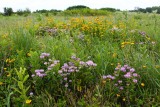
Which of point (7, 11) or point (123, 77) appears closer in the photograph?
point (123, 77)

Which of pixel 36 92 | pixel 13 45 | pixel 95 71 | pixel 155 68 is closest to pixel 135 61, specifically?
pixel 155 68

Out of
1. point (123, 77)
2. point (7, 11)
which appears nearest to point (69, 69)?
point (123, 77)

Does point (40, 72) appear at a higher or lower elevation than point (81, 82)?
higher

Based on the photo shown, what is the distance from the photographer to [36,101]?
2699 mm

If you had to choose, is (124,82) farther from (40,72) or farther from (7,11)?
(7,11)

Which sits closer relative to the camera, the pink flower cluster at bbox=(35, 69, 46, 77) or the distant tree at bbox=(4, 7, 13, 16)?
the pink flower cluster at bbox=(35, 69, 46, 77)

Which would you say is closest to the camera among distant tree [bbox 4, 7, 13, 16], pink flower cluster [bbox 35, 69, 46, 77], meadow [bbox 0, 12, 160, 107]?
meadow [bbox 0, 12, 160, 107]

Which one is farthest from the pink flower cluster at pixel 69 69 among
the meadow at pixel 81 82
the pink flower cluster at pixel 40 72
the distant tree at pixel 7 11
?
the distant tree at pixel 7 11

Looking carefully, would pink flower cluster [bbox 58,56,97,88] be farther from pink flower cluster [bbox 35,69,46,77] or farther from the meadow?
pink flower cluster [bbox 35,69,46,77]

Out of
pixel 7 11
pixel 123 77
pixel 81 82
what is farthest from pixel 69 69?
pixel 7 11

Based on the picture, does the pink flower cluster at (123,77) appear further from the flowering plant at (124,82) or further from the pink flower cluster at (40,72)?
the pink flower cluster at (40,72)

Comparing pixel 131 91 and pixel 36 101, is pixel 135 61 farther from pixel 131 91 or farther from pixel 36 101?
pixel 36 101

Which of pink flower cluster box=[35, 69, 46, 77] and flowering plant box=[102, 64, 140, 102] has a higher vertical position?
pink flower cluster box=[35, 69, 46, 77]

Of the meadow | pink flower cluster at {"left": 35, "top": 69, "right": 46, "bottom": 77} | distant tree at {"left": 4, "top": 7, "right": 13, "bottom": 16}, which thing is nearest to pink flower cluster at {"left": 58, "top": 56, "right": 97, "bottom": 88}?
the meadow
